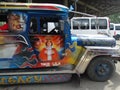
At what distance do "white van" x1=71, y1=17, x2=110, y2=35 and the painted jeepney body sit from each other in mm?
11653

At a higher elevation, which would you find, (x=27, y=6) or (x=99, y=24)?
(x=27, y=6)

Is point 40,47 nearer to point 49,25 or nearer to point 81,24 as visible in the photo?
point 49,25

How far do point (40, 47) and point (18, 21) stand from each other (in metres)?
0.92

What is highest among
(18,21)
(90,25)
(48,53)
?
(18,21)

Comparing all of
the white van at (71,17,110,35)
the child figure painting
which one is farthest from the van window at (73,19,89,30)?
the child figure painting

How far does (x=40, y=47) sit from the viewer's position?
614 cm

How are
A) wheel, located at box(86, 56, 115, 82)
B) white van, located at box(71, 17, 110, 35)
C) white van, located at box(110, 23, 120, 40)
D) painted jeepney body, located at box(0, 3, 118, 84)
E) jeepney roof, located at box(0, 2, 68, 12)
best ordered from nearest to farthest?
jeepney roof, located at box(0, 2, 68, 12), painted jeepney body, located at box(0, 3, 118, 84), wheel, located at box(86, 56, 115, 82), white van, located at box(71, 17, 110, 35), white van, located at box(110, 23, 120, 40)

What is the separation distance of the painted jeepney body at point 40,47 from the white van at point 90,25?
1165 cm

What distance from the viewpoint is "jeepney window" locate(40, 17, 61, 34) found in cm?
619

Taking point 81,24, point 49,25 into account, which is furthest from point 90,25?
point 49,25

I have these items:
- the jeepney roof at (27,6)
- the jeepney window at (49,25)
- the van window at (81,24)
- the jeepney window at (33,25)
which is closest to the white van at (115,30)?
the van window at (81,24)

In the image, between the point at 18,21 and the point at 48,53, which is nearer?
the point at 18,21

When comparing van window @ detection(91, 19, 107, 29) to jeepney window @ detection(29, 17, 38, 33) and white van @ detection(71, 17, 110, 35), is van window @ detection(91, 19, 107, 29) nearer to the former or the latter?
white van @ detection(71, 17, 110, 35)

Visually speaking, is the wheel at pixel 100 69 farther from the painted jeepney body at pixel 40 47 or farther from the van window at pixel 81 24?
the van window at pixel 81 24
